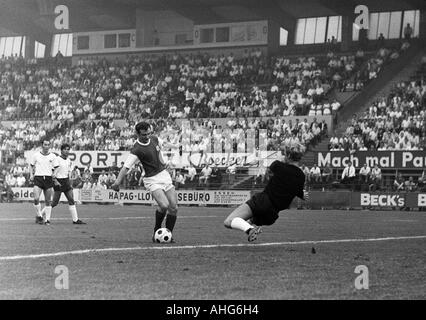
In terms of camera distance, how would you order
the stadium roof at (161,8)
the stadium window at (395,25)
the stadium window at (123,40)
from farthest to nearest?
the stadium window at (123,40), the stadium window at (395,25), the stadium roof at (161,8)

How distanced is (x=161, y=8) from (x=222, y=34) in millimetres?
4801

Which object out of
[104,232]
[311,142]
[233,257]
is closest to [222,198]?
[311,142]

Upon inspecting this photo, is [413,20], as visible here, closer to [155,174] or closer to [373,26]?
[373,26]

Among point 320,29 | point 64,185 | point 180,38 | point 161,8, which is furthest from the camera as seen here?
point 180,38

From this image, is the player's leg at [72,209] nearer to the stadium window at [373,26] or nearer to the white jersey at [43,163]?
the white jersey at [43,163]

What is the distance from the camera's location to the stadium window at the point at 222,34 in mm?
56625

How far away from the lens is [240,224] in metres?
12.4

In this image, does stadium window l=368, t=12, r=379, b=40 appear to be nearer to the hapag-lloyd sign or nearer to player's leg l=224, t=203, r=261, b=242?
the hapag-lloyd sign

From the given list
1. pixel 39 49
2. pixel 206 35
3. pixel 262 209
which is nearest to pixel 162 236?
pixel 262 209

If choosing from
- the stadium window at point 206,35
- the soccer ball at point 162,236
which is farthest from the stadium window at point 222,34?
the soccer ball at point 162,236

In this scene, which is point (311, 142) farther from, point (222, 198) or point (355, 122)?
point (222, 198)

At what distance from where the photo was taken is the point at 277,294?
7.59m

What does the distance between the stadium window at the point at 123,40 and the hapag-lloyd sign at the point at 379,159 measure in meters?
27.0
